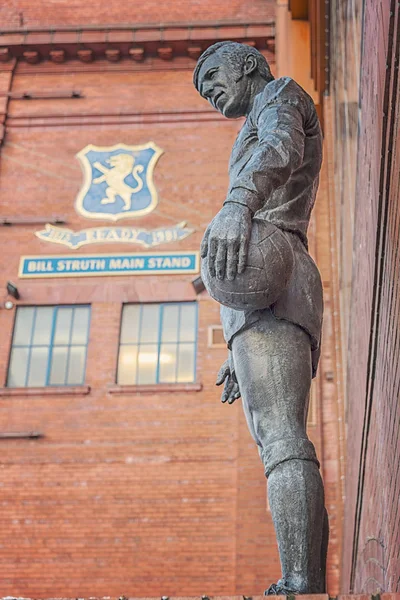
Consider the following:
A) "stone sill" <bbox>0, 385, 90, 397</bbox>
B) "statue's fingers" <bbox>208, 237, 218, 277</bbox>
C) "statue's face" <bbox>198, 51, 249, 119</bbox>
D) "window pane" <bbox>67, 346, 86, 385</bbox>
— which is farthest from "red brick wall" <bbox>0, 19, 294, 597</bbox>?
"statue's fingers" <bbox>208, 237, 218, 277</bbox>

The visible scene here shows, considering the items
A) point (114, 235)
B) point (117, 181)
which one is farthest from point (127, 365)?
point (117, 181)

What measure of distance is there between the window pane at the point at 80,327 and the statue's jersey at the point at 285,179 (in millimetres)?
11325

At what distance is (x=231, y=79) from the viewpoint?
379 cm

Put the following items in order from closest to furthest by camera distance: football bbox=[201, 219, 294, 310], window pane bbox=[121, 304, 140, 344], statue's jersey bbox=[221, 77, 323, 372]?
1. football bbox=[201, 219, 294, 310]
2. statue's jersey bbox=[221, 77, 323, 372]
3. window pane bbox=[121, 304, 140, 344]

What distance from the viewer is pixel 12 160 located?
53.5ft

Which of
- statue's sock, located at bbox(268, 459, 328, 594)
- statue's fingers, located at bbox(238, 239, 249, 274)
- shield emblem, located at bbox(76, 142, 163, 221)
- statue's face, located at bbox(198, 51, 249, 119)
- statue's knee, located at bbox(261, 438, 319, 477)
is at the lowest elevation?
statue's sock, located at bbox(268, 459, 328, 594)

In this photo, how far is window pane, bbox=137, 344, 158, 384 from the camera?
14695 millimetres

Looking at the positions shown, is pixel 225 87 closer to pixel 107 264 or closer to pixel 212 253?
pixel 212 253

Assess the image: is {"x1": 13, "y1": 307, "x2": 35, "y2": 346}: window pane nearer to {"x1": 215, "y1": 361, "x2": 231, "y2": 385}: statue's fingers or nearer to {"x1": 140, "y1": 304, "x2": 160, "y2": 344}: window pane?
{"x1": 140, "y1": 304, "x2": 160, "y2": 344}: window pane

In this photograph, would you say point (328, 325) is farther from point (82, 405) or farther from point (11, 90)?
A: point (11, 90)

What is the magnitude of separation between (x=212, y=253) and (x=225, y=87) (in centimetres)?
97

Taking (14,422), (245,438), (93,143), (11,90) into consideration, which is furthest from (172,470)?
(11,90)

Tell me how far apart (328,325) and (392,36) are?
11044 mm

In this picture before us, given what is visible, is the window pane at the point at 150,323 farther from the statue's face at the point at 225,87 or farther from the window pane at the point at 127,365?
the statue's face at the point at 225,87
